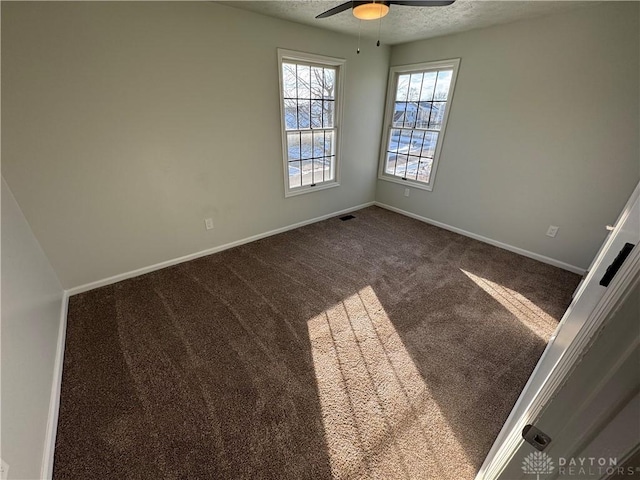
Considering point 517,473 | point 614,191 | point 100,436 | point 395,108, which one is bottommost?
point 100,436

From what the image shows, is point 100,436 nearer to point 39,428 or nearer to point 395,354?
point 39,428

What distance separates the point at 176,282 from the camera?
2430 mm

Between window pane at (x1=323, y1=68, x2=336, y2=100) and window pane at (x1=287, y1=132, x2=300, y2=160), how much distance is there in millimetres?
660

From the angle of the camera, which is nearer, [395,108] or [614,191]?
[614,191]

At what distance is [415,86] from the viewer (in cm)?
346

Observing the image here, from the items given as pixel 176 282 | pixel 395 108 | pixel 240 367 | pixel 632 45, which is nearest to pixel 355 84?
pixel 395 108

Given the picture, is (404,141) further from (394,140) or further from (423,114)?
(423,114)

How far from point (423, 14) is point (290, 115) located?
5.16ft

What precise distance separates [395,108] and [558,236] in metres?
2.62

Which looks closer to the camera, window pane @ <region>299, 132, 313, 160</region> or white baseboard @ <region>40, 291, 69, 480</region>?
white baseboard @ <region>40, 291, 69, 480</region>

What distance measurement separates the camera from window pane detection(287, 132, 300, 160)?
10.3 feet

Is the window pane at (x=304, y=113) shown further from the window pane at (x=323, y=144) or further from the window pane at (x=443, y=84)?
the window pane at (x=443, y=84)

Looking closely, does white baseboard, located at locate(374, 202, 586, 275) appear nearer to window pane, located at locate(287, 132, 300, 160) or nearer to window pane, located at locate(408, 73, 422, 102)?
window pane, located at locate(408, 73, 422, 102)

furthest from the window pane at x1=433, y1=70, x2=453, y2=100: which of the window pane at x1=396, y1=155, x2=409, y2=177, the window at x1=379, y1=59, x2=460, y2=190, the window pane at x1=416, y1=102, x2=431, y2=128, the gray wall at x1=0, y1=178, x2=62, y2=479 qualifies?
the gray wall at x1=0, y1=178, x2=62, y2=479
